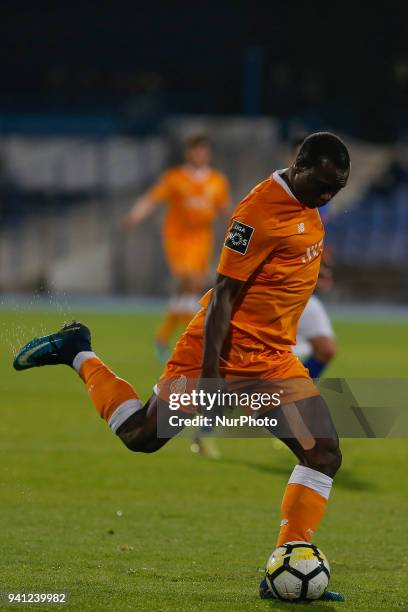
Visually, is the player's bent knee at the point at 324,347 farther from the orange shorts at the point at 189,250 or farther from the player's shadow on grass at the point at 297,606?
the orange shorts at the point at 189,250

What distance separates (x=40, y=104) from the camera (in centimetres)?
2816

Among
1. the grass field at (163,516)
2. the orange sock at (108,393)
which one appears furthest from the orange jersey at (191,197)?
the orange sock at (108,393)

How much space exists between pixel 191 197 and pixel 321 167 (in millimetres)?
9563

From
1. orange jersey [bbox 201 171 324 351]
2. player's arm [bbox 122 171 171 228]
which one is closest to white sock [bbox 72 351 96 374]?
orange jersey [bbox 201 171 324 351]

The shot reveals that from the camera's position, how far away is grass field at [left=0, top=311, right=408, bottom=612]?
15.7 ft

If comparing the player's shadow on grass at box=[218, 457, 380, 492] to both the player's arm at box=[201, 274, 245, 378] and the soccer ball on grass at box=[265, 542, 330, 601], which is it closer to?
the soccer ball on grass at box=[265, 542, 330, 601]

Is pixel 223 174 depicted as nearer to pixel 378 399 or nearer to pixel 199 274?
pixel 199 274

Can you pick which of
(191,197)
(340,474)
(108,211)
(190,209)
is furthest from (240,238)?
(108,211)

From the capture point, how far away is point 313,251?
15.6 feet

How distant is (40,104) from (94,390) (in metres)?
23.8

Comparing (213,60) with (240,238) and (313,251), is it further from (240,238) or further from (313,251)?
(240,238)

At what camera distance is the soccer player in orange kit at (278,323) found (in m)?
4.57

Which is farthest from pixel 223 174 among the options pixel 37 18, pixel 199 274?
pixel 199 274

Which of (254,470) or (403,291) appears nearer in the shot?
(254,470)
